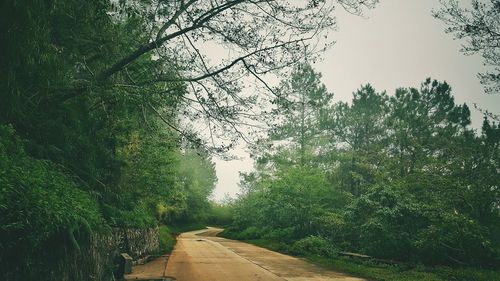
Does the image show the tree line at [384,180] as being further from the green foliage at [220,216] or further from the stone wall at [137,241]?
the green foliage at [220,216]

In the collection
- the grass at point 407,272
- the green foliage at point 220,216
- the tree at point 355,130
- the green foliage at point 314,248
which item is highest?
the tree at point 355,130

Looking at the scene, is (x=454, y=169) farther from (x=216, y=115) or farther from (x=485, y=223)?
(x=216, y=115)

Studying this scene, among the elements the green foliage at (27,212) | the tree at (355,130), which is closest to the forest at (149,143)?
the green foliage at (27,212)

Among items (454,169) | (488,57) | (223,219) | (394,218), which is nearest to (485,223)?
(454,169)

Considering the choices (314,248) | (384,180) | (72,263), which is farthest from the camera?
(384,180)

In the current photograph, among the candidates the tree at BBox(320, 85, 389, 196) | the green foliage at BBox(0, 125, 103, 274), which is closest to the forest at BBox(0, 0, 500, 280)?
the green foliage at BBox(0, 125, 103, 274)

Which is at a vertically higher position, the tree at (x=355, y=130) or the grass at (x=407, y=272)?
the tree at (x=355, y=130)

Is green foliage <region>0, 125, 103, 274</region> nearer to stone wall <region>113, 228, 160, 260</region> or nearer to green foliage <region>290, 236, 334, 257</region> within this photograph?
stone wall <region>113, 228, 160, 260</region>

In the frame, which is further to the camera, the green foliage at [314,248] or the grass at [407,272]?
the green foliage at [314,248]

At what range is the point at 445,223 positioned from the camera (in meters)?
17.3

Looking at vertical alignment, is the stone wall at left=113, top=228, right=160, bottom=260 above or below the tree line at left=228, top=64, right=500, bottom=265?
below

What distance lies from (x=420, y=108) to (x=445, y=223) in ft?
58.0

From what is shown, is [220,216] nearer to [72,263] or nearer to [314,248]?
[314,248]

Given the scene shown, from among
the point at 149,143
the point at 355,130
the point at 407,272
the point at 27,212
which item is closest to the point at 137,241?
the point at 149,143
